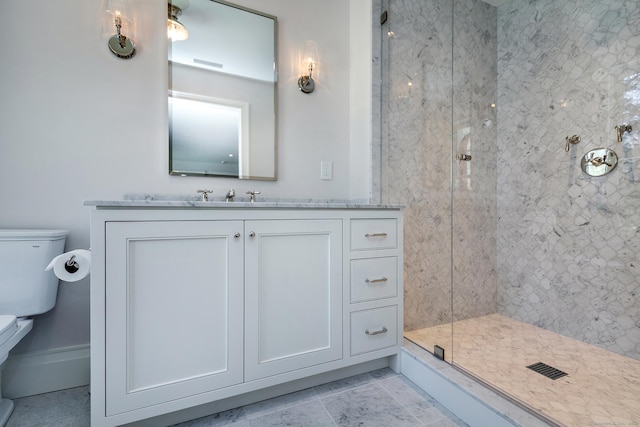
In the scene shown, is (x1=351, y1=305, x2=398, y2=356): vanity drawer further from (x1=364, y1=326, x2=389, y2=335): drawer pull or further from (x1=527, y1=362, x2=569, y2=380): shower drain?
(x1=527, y1=362, x2=569, y2=380): shower drain

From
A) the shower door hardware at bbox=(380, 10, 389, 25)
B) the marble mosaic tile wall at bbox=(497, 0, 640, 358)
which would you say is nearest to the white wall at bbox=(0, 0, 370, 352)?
the shower door hardware at bbox=(380, 10, 389, 25)

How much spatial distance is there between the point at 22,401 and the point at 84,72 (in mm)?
1492

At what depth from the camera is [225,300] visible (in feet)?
3.78

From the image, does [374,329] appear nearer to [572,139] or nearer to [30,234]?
[30,234]

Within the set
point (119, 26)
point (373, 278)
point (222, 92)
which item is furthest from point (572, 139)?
point (119, 26)

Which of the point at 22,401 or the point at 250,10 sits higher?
the point at 250,10

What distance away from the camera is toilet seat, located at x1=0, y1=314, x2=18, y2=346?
39.6 inches

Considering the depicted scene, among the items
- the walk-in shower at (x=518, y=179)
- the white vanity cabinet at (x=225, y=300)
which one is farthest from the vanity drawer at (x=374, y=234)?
the walk-in shower at (x=518, y=179)

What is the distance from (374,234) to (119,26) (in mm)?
1588

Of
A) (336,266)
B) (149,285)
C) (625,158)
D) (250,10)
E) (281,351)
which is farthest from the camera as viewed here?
(250,10)

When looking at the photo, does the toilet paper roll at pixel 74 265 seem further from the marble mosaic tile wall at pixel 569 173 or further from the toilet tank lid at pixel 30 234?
the marble mosaic tile wall at pixel 569 173

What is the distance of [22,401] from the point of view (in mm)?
1291

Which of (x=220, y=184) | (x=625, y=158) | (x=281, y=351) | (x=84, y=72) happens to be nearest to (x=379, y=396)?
(x=281, y=351)

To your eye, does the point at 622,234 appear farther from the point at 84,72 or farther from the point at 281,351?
the point at 84,72
